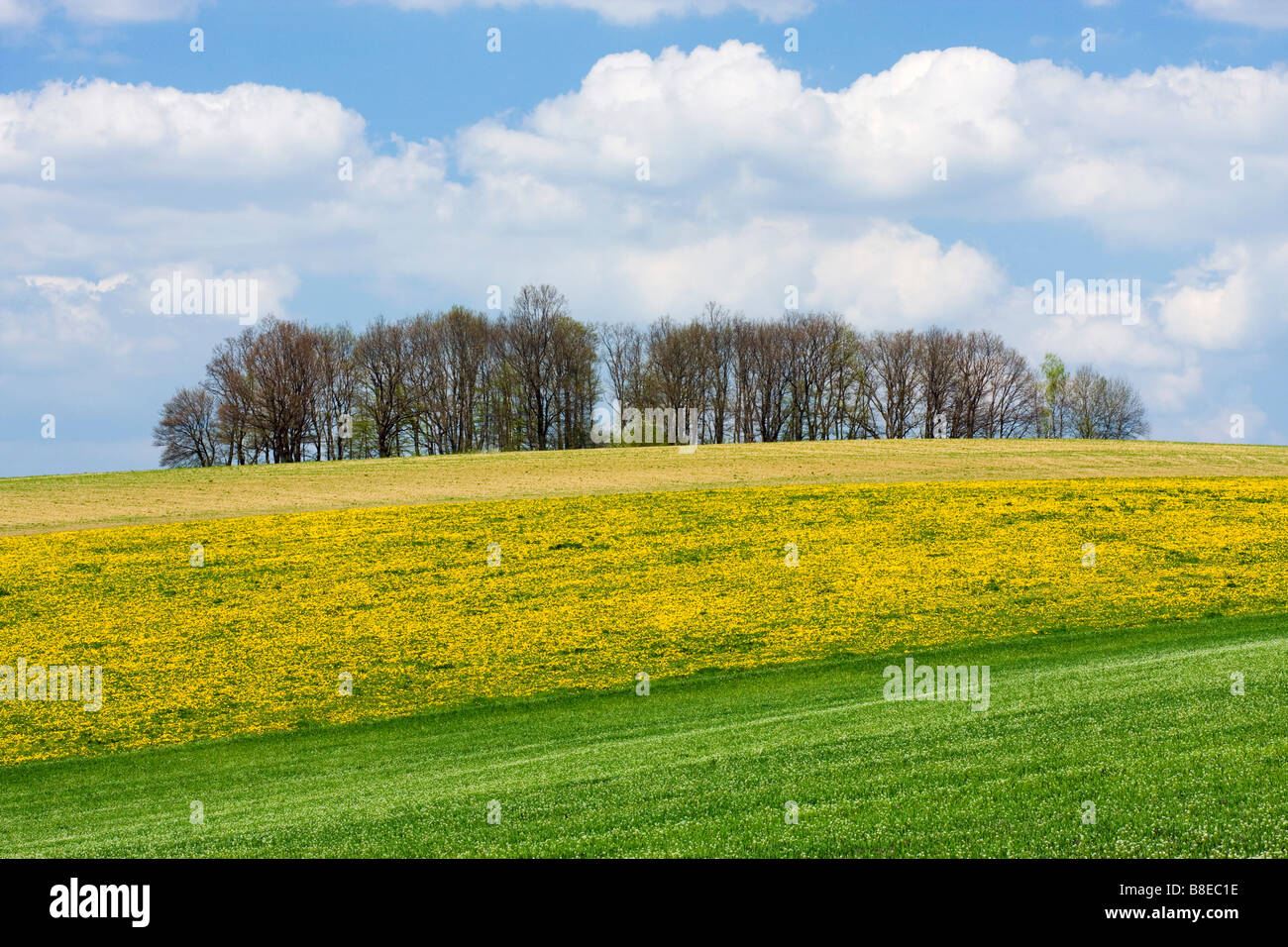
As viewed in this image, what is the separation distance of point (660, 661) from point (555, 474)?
100ft

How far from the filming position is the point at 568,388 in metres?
89.9

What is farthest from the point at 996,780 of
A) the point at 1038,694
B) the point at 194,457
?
the point at 194,457

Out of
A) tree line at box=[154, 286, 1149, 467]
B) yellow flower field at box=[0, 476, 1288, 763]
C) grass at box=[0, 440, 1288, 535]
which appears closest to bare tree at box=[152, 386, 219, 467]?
tree line at box=[154, 286, 1149, 467]

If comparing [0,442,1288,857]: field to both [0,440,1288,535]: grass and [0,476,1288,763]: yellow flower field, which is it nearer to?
[0,476,1288,763]: yellow flower field

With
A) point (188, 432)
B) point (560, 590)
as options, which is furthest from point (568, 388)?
point (560, 590)

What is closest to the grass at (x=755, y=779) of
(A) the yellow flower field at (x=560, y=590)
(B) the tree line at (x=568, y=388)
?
(A) the yellow flower field at (x=560, y=590)

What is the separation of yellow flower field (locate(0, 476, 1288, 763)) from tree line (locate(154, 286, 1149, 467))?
161 feet

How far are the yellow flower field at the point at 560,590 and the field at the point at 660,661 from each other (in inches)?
5.7

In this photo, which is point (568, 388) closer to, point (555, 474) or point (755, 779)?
point (555, 474)

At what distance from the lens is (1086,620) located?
2445 cm

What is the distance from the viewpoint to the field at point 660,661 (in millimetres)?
9523

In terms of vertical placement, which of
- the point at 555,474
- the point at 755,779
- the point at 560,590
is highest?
the point at 555,474
